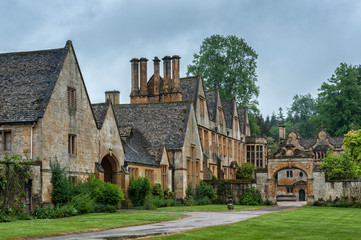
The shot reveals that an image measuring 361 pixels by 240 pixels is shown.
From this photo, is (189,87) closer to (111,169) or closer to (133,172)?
(133,172)

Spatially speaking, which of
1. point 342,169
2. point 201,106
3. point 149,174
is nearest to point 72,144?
point 149,174

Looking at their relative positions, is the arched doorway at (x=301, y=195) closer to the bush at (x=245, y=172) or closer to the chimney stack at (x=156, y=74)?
the bush at (x=245, y=172)

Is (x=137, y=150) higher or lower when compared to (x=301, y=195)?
higher

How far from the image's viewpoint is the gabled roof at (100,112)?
116 feet

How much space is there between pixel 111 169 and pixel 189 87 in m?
22.1

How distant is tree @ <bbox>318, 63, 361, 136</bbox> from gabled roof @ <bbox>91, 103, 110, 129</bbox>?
62.8 metres

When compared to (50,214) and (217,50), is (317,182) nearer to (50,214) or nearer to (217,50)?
(50,214)

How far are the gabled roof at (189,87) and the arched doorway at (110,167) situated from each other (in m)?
19.5

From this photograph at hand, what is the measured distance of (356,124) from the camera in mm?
90312

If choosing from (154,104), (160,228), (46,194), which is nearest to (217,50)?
(154,104)

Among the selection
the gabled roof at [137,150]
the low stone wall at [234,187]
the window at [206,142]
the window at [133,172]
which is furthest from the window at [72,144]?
the window at [206,142]

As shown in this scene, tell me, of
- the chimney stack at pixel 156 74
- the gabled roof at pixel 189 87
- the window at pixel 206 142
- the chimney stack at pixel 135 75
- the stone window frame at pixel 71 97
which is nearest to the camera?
the stone window frame at pixel 71 97

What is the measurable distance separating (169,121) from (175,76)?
27.9 ft

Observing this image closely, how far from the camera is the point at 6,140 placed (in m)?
28.7
